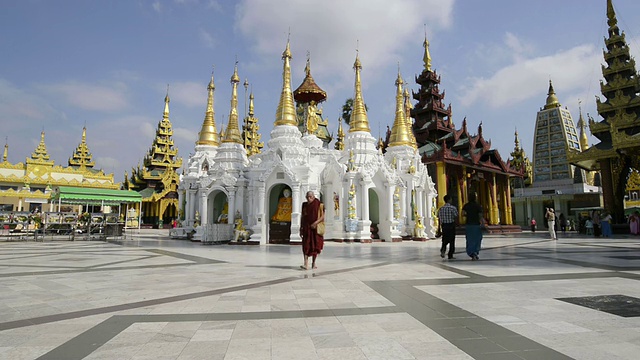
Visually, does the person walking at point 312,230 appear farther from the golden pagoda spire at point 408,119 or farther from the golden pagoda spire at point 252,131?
the golden pagoda spire at point 252,131

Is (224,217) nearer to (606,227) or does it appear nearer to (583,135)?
(606,227)

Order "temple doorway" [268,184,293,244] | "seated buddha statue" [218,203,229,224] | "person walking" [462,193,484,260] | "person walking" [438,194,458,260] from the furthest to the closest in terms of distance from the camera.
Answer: "seated buddha statue" [218,203,229,224] < "temple doorway" [268,184,293,244] < "person walking" [438,194,458,260] < "person walking" [462,193,484,260]

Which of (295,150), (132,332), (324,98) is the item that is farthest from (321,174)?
(132,332)

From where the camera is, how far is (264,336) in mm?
3420

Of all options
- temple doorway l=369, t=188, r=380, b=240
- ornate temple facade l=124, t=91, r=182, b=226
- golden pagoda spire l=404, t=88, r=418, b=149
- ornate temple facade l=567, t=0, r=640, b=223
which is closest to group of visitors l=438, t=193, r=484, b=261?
temple doorway l=369, t=188, r=380, b=240

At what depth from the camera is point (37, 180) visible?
4456cm

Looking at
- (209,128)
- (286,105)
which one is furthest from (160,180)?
(286,105)

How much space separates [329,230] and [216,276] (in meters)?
12.5

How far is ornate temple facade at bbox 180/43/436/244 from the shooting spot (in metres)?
18.8

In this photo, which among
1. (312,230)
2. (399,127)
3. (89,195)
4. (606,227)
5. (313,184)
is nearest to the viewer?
(312,230)

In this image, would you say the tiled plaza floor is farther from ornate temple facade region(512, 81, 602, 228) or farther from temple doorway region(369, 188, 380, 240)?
ornate temple facade region(512, 81, 602, 228)

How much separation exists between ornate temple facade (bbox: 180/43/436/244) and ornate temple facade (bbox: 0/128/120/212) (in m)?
29.3

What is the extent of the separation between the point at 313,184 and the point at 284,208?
2465 mm

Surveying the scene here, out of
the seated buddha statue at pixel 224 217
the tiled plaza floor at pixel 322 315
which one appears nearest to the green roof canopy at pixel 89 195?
the seated buddha statue at pixel 224 217
